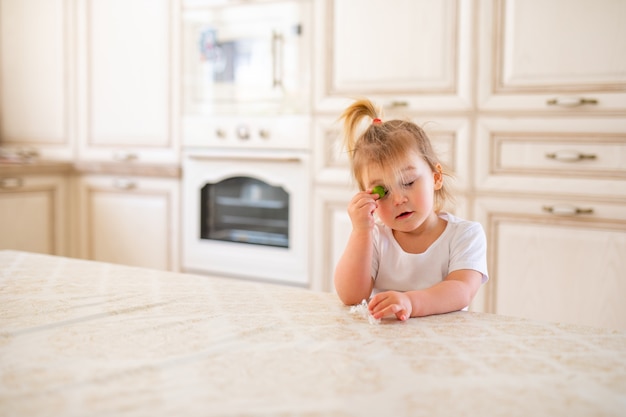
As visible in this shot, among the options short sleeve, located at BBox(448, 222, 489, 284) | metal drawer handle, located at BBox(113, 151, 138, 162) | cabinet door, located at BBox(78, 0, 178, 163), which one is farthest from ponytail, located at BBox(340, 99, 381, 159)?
metal drawer handle, located at BBox(113, 151, 138, 162)

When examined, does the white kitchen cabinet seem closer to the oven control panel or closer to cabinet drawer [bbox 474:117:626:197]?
cabinet drawer [bbox 474:117:626:197]

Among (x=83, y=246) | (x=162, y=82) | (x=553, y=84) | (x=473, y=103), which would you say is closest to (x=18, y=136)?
(x=83, y=246)

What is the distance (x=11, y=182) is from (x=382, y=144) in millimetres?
2253

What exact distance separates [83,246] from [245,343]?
8.73ft

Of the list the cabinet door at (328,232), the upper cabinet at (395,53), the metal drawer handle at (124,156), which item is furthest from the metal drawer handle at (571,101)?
the metal drawer handle at (124,156)

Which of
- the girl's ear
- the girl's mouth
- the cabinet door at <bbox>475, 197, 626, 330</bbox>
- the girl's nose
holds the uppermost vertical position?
the girl's ear

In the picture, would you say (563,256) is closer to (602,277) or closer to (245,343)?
(602,277)

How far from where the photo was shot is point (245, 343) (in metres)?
0.76

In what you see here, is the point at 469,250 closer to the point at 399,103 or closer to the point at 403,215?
the point at 403,215

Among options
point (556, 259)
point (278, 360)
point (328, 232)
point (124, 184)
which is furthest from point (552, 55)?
point (124, 184)

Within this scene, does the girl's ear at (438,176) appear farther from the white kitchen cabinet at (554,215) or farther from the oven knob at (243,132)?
the oven knob at (243,132)

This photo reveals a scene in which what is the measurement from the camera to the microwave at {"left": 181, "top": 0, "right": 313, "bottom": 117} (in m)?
2.62

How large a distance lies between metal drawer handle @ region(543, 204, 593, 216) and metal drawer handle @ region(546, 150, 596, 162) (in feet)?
0.49

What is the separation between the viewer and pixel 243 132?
2.71 meters
